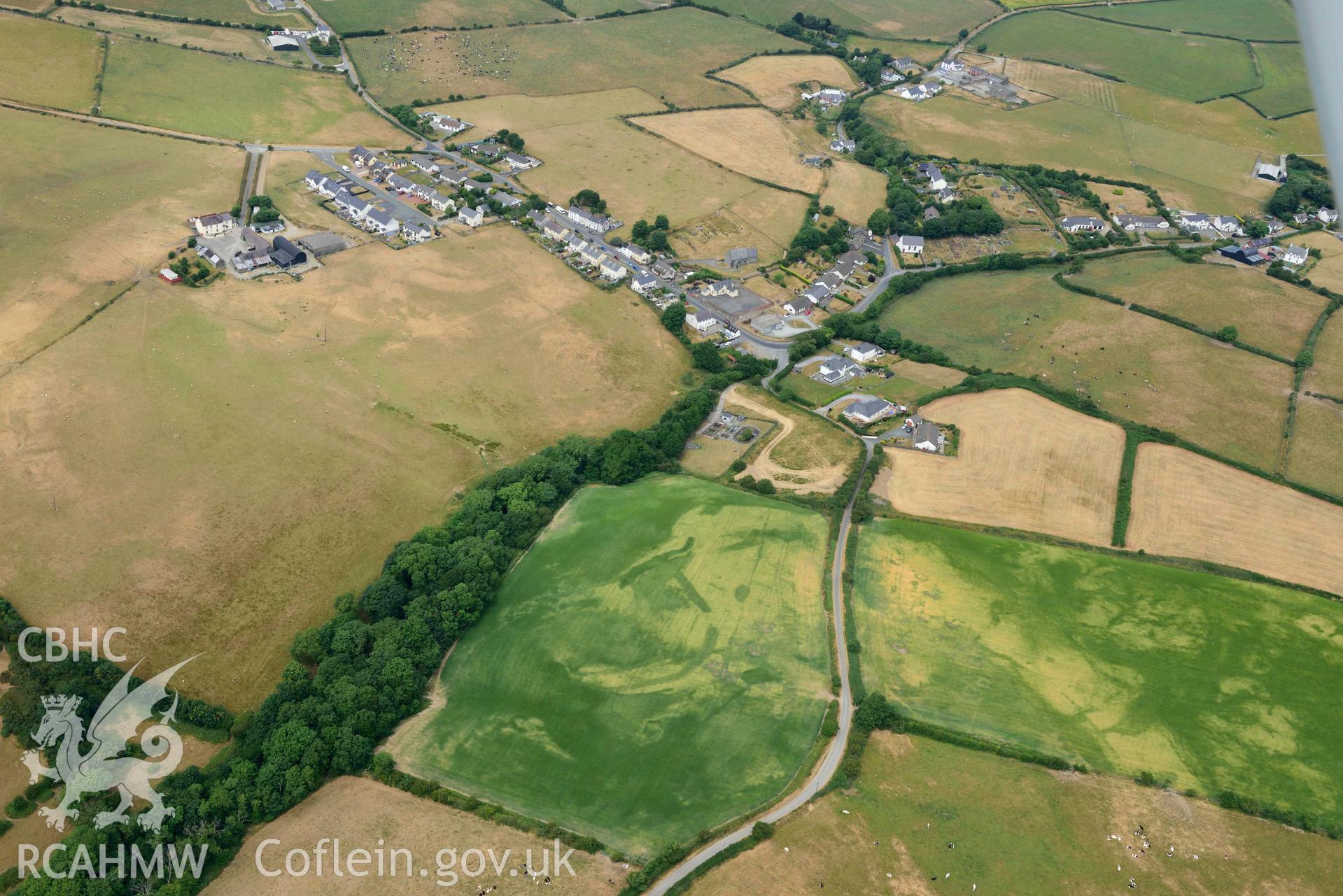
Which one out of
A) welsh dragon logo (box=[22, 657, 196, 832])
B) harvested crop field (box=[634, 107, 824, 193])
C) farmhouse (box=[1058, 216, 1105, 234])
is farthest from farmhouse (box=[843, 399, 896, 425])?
welsh dragon logo (box=[22, 657, 196, 832])

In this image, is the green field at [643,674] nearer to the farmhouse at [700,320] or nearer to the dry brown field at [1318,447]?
the farmhouse at [700,320]

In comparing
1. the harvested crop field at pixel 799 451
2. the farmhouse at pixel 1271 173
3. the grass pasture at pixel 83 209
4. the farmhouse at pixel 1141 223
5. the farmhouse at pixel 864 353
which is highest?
the farmhouse at pixel 1271 173

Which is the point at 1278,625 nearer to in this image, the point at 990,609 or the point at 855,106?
the point at 990,609

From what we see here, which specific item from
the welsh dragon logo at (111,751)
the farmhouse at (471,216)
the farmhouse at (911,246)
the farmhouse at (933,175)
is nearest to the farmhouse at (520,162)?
the farmhouse at (471,216)

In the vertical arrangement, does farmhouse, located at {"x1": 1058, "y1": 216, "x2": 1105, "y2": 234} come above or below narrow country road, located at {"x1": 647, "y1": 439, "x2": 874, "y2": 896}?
above

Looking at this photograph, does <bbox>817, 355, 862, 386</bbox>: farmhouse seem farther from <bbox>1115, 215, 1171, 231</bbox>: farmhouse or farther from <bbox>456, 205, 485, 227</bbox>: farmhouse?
<bbox>1115, 215, 1171, 231</bbox>: farmhouse

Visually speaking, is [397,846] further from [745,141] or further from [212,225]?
[745,141]
